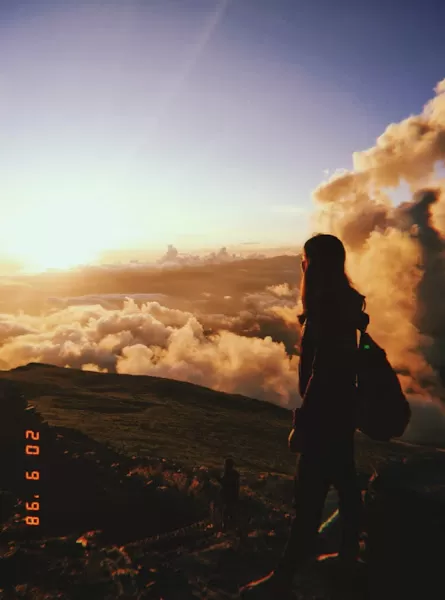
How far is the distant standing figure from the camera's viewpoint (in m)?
8.03

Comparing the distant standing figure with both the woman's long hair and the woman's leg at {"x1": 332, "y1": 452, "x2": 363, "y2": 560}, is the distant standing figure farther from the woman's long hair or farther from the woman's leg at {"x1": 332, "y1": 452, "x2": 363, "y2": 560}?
the woman's long hair

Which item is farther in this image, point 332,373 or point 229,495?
point 229,495

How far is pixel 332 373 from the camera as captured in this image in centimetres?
393

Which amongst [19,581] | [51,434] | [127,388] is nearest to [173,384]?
[127,388]

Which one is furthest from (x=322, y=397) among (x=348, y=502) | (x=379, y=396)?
(x=348, y=502)

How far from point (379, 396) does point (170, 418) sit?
133 meters

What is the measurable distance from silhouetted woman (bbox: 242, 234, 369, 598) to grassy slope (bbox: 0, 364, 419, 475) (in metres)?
57.6

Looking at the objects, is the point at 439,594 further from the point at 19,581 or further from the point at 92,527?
the point at 92,527

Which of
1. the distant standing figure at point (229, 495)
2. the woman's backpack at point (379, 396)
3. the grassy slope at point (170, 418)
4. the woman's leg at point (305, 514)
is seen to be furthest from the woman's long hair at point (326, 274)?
the grassy slope at point (170, 418)

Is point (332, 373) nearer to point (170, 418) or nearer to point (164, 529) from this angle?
point (164, 529)

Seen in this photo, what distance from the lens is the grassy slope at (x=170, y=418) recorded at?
8125cm

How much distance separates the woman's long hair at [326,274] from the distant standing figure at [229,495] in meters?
4.98

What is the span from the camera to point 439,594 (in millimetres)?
4527

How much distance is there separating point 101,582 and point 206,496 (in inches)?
363
